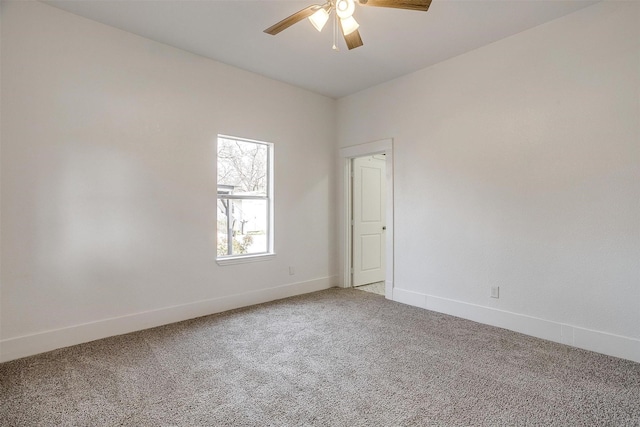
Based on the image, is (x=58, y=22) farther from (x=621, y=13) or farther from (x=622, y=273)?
(x=622, y=273)

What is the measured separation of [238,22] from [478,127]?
2582mm

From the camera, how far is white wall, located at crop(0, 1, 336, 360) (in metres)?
2.58

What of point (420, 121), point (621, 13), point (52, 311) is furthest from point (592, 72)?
point (52, 311)

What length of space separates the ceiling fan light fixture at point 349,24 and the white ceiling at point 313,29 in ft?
1.85

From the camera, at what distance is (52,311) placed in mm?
2721

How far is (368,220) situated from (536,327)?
2.63 m

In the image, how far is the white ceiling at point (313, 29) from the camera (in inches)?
106

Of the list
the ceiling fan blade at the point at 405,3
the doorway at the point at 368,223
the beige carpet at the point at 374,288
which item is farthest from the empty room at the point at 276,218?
the doorway at the point at 368,223

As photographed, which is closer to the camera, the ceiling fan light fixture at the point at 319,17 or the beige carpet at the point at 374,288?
the ceiling fan light fixture at the point at 319,17

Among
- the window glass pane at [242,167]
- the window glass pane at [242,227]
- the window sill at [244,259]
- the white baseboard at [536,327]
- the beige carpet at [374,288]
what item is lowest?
the beige carpet at [374,288]

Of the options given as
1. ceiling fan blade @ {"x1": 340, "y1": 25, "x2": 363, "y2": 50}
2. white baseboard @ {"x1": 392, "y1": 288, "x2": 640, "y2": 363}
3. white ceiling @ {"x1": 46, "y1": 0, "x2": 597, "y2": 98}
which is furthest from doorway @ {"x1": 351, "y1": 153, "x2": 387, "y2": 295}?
ceiling fan blade @ {"x1": 340, "y1": 25, "x2": 363, "y2": 50}

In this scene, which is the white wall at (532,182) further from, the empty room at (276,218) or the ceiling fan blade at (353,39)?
the ceiling fan blade at (353,39)

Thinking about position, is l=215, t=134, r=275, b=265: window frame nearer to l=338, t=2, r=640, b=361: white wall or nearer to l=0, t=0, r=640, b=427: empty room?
l=0, t=0, r=640, b=427: empty room

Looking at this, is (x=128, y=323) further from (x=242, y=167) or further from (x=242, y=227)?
(x=242, y=167)
